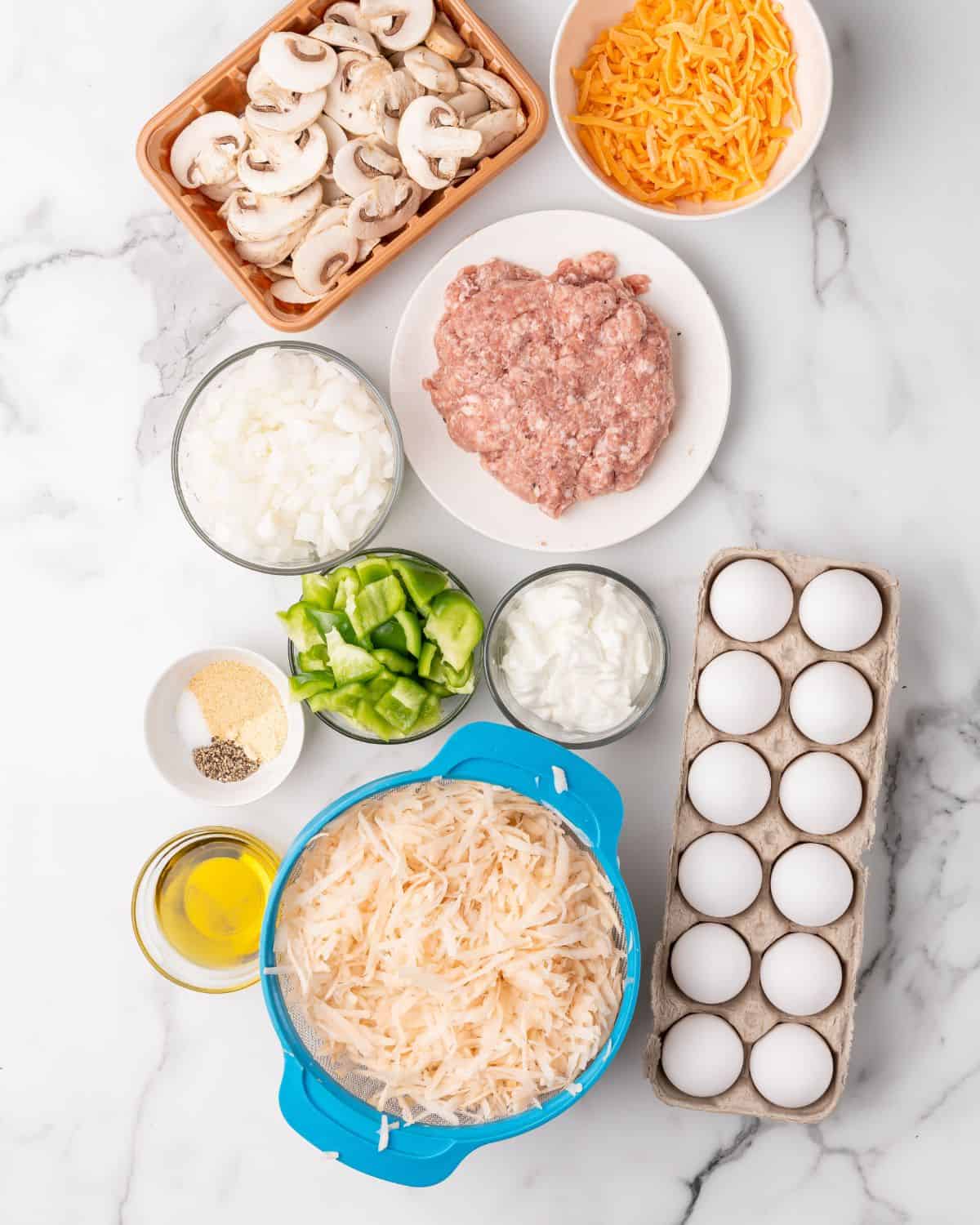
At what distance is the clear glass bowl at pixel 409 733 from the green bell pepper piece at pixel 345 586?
8cm

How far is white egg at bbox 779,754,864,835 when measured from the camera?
193 cm

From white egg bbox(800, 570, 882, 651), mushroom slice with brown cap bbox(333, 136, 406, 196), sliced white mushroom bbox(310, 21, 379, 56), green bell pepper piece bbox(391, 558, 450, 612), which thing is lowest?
white egg bbox(800, 570, 882, 651)

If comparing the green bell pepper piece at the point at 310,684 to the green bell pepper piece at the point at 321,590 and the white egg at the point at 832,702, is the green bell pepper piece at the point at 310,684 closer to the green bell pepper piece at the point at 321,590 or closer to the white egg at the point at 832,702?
the green bell pepper piece at the point at 321,590

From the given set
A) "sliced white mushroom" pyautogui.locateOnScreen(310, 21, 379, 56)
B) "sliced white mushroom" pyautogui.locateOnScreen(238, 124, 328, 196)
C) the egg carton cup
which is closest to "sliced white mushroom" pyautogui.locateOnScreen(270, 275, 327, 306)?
the egg carton cup

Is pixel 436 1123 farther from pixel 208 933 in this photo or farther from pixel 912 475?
pixel 912 475

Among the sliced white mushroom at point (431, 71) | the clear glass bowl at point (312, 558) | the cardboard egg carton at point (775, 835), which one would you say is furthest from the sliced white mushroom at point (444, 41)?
the cardboard egg carton at point (775, 835)

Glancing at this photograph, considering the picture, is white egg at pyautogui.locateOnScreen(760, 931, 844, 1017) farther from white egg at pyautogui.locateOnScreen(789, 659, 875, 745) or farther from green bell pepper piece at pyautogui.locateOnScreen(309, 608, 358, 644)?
green bell pepper piece at pyautogui.locateOnScreen(309, 608, 358, 644)

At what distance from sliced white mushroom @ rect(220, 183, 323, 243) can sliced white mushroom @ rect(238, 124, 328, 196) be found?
0.06 feet

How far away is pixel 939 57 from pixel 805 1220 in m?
2.36

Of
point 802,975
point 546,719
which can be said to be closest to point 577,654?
point 546,719

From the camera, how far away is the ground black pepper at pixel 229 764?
2176mm

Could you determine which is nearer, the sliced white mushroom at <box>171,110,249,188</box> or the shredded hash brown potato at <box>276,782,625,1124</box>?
the shredded hash brown potato at <box>276,782,625,1124</box>

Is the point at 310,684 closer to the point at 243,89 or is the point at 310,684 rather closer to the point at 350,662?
the point at 350,662

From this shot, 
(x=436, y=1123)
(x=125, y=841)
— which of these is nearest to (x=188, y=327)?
(x=125, y=841)
